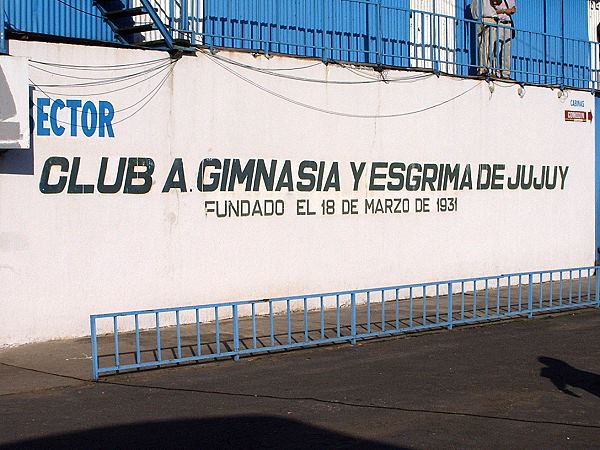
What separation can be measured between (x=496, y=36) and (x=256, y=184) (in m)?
8.05

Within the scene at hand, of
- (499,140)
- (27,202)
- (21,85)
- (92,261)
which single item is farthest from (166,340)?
(499,140)

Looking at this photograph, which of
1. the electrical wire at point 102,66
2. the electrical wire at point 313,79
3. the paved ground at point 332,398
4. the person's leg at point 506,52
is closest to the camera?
the paved ground at point 332,398

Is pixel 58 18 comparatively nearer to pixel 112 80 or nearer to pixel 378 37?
pixel 112 80

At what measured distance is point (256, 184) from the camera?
1689 cm

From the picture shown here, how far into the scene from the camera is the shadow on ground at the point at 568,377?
1099 cm

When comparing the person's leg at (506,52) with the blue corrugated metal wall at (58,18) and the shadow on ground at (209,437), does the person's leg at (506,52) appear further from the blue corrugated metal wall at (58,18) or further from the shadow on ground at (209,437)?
the shadow on ground at (209,437)

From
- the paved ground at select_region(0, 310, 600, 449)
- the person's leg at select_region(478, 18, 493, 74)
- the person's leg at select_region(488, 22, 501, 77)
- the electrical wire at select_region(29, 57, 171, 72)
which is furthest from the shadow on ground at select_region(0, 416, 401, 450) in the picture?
the person's leg at select_region(488, 22, 501, 77)

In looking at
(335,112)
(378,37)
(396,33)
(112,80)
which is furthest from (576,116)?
(112,80)

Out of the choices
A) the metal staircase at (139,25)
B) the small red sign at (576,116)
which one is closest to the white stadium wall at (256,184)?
the small red sign at (576,116)

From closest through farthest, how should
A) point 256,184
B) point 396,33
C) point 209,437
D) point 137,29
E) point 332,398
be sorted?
point 209,437, point 332,398, point 137,29, point 256,184, point 396,33

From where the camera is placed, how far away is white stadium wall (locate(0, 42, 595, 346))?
14562mm

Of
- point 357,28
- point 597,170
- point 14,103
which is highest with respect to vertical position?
point 357,28

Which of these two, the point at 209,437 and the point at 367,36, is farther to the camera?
the point at 367,36

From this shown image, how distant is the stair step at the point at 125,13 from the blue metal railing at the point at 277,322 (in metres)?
4.92
